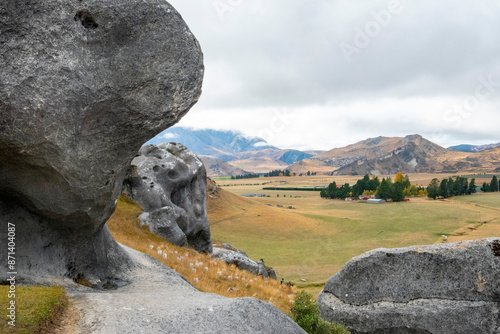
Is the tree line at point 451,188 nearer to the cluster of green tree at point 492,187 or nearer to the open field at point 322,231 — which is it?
the cluster of green tree at point 492,187

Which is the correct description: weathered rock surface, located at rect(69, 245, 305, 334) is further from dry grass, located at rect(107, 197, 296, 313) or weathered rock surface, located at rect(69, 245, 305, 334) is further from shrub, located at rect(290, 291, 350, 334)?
dry grass, located at rect(107, 197, 296, 313)

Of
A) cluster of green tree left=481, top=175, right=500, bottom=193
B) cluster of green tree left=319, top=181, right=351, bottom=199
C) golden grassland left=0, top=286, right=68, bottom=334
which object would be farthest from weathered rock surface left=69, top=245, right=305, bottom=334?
cluster of green tree left=481, top=175, right=500, bottom=193

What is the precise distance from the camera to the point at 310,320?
497 inches

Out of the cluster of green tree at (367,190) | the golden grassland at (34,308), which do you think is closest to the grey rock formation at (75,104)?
the golden grassland at (34,308)

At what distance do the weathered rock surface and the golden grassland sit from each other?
0.55m

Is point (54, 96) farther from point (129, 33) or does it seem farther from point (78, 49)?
point (129, 33)

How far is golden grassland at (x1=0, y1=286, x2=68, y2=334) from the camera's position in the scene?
6709 millimetres

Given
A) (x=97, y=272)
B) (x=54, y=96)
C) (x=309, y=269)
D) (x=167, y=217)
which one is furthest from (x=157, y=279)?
(x=309, y=269)

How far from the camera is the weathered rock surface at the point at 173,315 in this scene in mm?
7512

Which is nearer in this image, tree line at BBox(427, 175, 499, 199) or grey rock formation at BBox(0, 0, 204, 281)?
grey rock formation at BBox(0, 0, 204, 281)

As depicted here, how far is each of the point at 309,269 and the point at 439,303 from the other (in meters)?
33.0

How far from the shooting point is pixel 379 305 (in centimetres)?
1470

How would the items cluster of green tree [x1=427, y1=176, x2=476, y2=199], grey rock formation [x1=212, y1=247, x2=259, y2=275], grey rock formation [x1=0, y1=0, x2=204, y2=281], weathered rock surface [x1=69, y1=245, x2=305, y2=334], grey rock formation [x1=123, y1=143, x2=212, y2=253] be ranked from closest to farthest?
1. weathered rock surface [x1=69, y1=245, x2=305, y2=334]
2. grey rock formation [x1=0, y1=0, x2=204, y2=281]
3. grey rock formation [x1=123, y1=143, x2=212, y2=253]
4. grey rock formation [x1=212, y1=247, x2=259, y2=275]
5. cluster of green tree [x1=427, y1=176, x2=476, y2=199]

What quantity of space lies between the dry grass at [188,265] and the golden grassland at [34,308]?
9232mm
